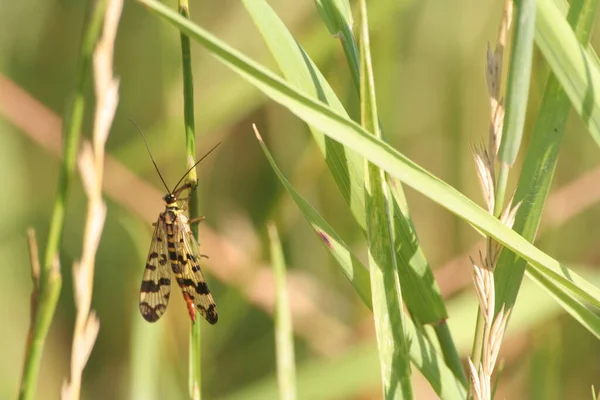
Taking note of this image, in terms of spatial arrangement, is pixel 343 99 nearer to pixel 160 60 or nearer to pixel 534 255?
pixel 160 60

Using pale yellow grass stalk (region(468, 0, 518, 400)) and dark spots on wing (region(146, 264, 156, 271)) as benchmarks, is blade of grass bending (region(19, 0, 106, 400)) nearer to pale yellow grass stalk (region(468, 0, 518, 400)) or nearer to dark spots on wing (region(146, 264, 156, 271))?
pale yellow grass stalk (region(468, 0, 518, 400))

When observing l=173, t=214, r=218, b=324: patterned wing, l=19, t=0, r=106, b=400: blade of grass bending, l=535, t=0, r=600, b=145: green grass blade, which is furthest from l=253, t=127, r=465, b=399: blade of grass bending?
l=173, t=214, r=218, b=324: patterned wing

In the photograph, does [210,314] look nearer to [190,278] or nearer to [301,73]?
[190,278]

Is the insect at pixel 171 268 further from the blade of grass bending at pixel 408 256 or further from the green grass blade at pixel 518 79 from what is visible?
the green grass blade at pixel 518 79

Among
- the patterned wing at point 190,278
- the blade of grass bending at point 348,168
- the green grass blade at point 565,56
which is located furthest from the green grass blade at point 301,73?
the patterned wing at point 190,278

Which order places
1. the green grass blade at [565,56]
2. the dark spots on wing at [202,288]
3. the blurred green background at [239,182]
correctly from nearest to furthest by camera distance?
the green grass blade at [565,56] < the dark spots on wing at [202,288] < the blurred green background at [239,182]

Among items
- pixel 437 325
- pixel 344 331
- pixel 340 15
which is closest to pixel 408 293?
pixel 437 325
